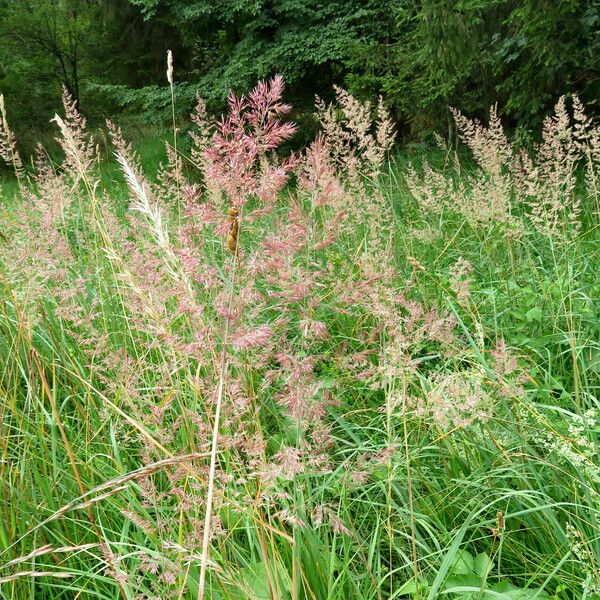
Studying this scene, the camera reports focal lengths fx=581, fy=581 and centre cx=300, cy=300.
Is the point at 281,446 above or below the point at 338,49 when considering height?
below

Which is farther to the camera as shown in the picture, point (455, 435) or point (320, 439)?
point (455, 435)

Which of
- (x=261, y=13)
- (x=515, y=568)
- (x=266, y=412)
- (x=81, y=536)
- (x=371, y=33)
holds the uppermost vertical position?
(x=261, y=13)

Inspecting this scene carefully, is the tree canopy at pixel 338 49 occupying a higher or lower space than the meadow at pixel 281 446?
higher

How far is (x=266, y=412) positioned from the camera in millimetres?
2172

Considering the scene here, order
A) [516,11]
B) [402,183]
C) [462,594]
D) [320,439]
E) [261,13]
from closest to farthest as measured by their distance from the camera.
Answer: [320,439], [462,594], [516,11], [402,183], [261,13]

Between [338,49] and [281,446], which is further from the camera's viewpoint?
[338,49]

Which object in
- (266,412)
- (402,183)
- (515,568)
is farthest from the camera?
(402,183)

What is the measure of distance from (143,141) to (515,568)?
17.1 metres

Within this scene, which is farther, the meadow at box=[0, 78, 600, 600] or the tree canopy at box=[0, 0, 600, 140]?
the tree canopy at box=[0, 0, 600, 140]

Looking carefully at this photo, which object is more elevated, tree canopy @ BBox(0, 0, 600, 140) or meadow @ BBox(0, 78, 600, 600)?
tree canopy @ BBox(0, 0, 600, 140)

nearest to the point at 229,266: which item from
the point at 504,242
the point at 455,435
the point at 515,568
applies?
the point at 455,435

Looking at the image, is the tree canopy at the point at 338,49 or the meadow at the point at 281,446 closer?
the meadow at the point at 281,446

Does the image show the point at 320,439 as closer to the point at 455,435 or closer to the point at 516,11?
the point at 455,435

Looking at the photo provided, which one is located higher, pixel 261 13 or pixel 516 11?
pixel 261 13
